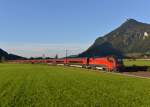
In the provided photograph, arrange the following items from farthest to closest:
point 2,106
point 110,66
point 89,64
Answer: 1. point 89,64
2. point 110,66
3. point 2,106

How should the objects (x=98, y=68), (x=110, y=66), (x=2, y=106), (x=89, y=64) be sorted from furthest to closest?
(x=89, y=64) → (x=98, y=68) → (x=110, y=66) → (x=2, y=106)

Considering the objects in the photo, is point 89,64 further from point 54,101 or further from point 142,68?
point 54,101

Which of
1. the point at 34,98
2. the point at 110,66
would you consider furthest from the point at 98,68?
the point at 34,98

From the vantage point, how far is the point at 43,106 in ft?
59.4

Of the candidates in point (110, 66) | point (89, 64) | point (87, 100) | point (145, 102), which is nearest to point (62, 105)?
point (87, 100)

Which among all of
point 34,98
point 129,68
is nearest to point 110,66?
point 129,68

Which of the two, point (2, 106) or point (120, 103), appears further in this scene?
point (120, 103)

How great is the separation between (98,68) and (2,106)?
2396 inches

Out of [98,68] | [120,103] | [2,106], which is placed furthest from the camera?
[98,68]

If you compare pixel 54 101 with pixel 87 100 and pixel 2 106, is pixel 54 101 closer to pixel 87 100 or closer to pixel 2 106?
pixel 87 100

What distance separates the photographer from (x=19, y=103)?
19.2 metres

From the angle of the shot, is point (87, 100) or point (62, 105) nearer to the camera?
point (62, 105)

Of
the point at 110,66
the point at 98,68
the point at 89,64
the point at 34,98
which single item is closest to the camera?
the point at 34,98

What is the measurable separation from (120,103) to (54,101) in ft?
13.4
